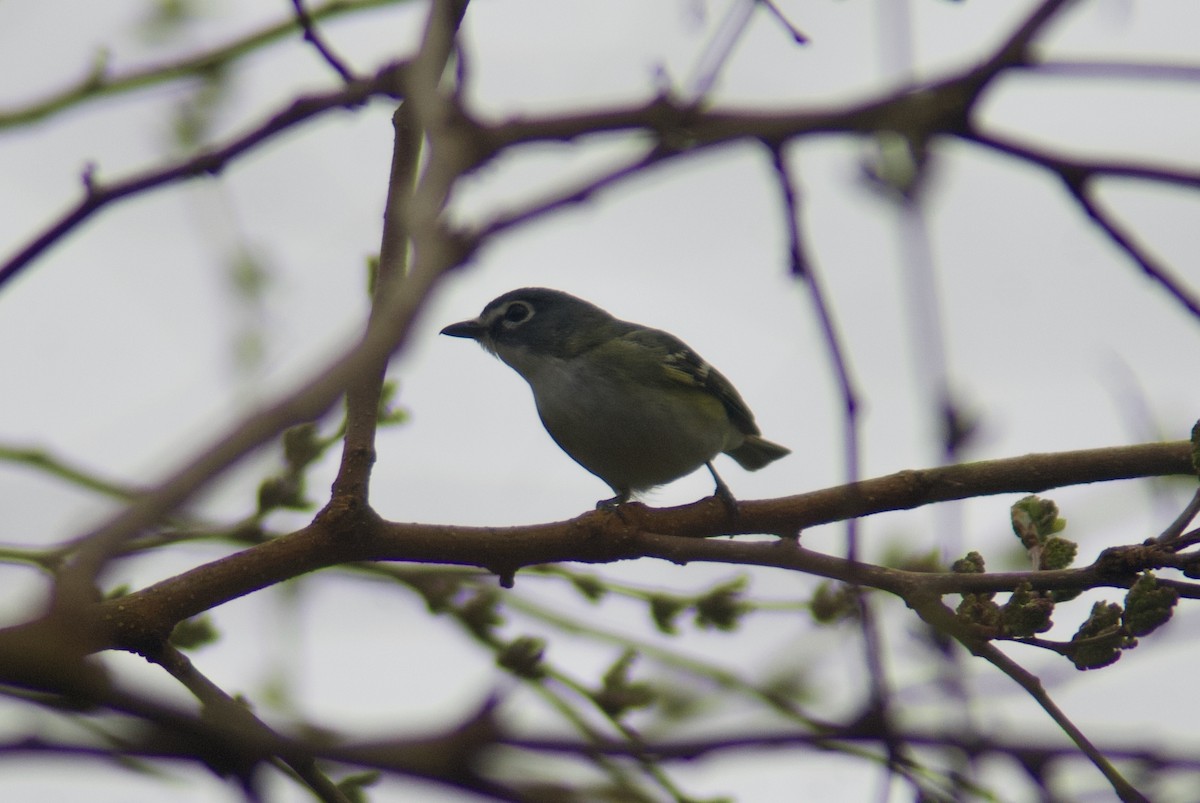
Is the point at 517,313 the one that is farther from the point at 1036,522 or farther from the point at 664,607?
the point at 1036,522

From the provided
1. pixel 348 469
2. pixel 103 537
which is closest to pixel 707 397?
pixel 348 469

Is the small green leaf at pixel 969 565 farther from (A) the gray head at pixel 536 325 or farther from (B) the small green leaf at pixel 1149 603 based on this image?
(A) the gray head at pixel 536 325

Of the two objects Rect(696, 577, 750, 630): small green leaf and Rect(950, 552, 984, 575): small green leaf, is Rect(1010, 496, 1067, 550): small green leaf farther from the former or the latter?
Rect(696, 577, 750, 630): small green leaf

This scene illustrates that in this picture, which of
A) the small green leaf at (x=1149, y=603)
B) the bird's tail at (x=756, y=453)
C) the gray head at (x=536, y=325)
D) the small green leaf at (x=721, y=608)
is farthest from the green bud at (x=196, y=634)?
the bird's tail at (x=756, y=453)

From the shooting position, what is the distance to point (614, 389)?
6.55m

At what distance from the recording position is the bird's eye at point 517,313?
7.27 metres

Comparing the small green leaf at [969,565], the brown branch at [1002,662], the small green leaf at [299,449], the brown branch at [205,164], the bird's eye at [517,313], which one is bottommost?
the brown branch at [1002,662]

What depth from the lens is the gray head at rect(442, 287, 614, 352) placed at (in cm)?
704

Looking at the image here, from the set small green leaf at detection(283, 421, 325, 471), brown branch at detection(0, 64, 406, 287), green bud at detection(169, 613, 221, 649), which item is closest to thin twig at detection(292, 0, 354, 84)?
brown branch at detection(0, 64, 406, 287)

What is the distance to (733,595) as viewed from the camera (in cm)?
433

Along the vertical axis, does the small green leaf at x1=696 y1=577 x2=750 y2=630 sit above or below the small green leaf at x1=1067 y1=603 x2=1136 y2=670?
above

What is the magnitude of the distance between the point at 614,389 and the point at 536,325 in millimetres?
864

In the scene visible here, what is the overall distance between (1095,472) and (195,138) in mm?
4405

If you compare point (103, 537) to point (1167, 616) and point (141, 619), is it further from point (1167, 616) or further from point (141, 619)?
point (1167, 616)
